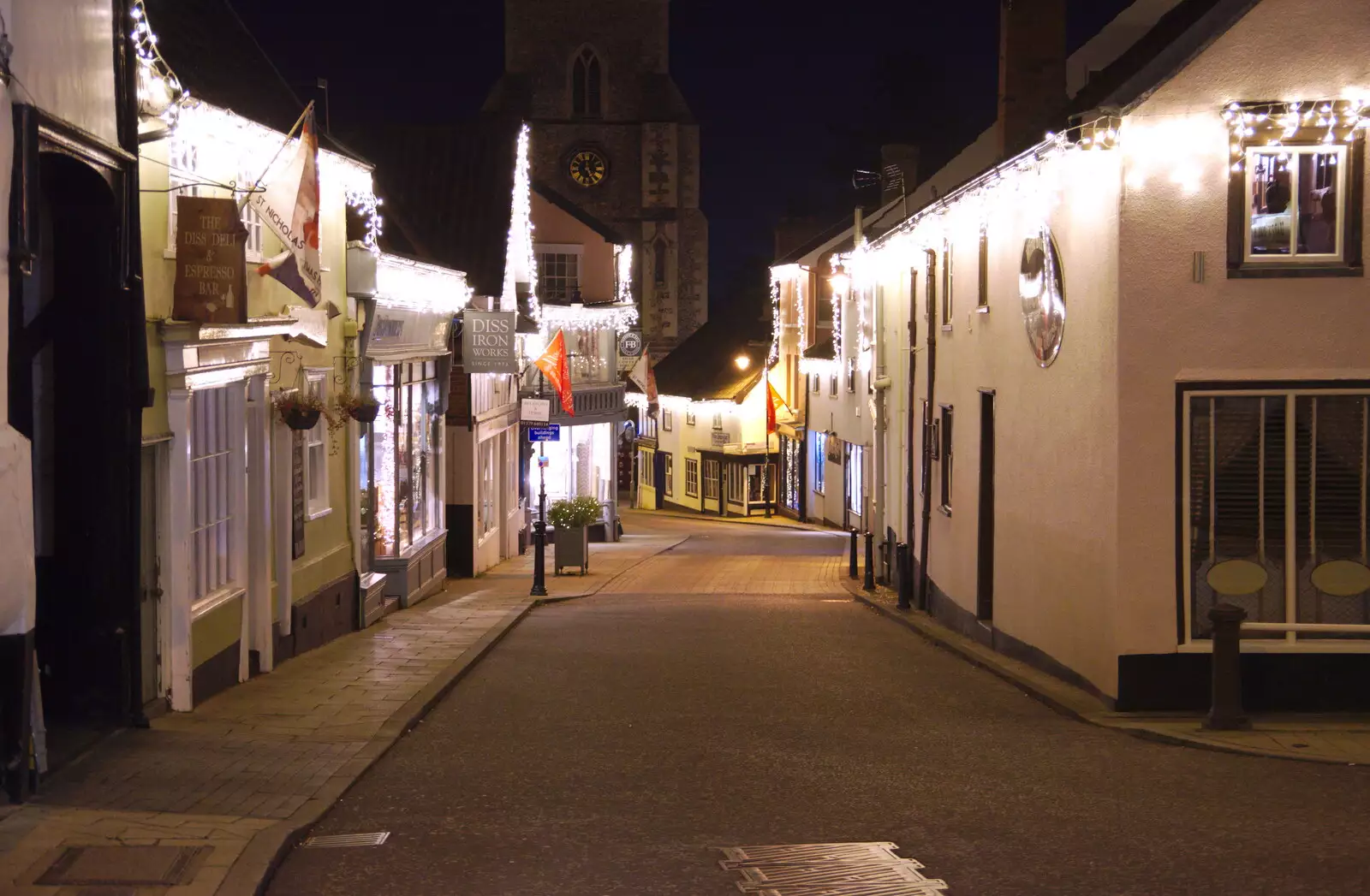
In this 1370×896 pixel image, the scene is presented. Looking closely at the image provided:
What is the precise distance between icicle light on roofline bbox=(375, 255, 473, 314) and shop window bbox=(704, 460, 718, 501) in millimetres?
30346

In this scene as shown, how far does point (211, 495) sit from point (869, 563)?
1346 centimetres

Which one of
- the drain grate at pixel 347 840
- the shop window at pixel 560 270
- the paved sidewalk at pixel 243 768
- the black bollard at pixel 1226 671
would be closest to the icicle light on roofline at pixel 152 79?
the paved sidewalk at pixel 243 768

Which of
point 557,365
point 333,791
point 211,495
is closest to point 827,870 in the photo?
point 333,791

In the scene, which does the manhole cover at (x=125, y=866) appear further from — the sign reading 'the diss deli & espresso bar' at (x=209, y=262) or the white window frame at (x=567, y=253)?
the white window frame at (x=567, y=253)

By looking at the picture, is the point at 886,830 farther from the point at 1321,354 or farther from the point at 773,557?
the point at 773,557

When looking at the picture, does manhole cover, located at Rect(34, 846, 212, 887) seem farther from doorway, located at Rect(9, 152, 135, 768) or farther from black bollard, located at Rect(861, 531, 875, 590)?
black bollard, located at Rect(861, 531, 875, 590)

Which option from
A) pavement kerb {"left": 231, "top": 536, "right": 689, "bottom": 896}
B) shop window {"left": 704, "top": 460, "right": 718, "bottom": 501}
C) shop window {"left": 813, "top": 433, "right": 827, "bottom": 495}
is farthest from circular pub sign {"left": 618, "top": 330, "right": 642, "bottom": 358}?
pavement kerb {"left": 231, "top": 536, "right": 689, "bottom": 896}

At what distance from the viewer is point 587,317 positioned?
37188 mm

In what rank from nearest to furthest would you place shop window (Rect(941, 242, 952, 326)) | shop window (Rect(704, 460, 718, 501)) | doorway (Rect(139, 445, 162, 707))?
doorway (Rect(139, 445, 162, 707)) < shop window (Rect(941, 242, 952, 326)) < shop window (Rect(704, 460, 718, 501))

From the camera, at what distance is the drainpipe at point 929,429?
20.9m

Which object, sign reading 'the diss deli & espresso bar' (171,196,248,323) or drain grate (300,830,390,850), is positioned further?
sign reading 'the diss deli & espresso bar' (171,196,248,323)

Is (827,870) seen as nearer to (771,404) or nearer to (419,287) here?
(419,287)

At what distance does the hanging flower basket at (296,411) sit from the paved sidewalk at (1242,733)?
6.87 m

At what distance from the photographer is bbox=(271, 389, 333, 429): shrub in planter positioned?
14.6 m
